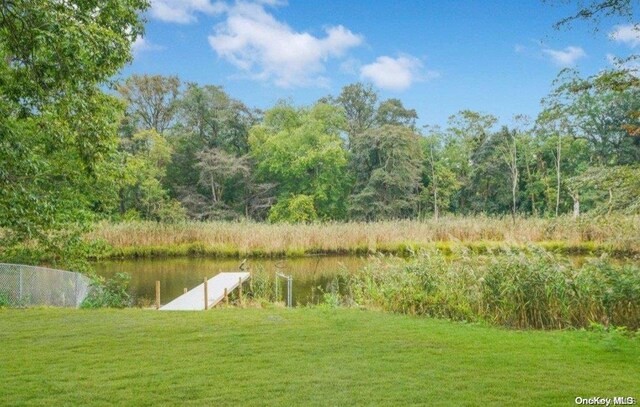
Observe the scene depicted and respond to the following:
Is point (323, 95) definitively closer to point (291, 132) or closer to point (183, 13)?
point (291, 132)

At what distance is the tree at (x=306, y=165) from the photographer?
31750 millimetres

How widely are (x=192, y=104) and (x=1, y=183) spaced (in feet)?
97.8

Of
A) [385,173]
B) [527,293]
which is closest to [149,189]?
[385,173]

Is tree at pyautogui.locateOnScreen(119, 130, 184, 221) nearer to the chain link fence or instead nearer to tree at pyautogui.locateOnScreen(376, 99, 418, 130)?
tree at pyautogui.locateOnScreen(376, 99, 418, 130)

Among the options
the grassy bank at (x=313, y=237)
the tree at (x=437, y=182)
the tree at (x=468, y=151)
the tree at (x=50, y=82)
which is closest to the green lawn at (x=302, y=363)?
the tree at (x=50, y=82)

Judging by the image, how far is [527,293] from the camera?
7090 millimetres

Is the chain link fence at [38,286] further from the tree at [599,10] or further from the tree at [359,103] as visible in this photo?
the tree at [359,103]

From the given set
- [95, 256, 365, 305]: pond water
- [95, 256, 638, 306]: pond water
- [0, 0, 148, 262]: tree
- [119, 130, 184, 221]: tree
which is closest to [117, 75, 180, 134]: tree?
[119, 130, 184, 221]: tree

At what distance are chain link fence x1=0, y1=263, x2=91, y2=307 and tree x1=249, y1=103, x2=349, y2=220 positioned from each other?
70.4 feet

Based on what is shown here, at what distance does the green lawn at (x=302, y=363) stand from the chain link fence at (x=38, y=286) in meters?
2.24

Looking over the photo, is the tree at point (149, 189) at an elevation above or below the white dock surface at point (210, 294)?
above

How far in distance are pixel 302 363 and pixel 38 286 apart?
20.6ft

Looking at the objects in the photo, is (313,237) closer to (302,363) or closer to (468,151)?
(302,363)

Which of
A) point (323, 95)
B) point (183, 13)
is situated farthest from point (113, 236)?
point (323, 95)
